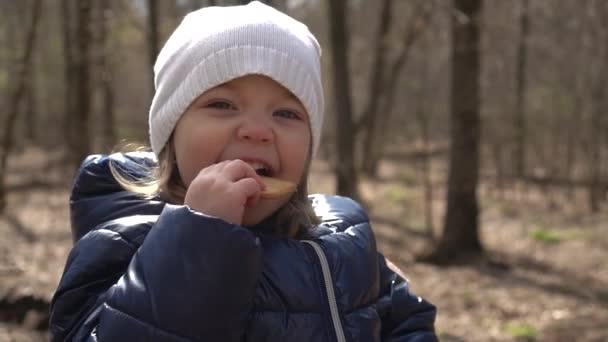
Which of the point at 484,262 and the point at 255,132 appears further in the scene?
Answer: the point at 484,262

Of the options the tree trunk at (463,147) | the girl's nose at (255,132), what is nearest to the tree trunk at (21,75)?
the tree trunk at (463,147)

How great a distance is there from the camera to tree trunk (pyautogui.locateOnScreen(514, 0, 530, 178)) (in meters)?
16.0

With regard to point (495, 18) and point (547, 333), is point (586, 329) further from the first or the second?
point (495, 18)

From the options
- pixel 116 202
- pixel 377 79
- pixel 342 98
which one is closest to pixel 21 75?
pixel 342 98

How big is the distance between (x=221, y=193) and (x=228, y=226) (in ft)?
0.27

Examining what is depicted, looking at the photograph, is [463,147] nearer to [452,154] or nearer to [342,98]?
[452,154]

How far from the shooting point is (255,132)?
5.36 ft

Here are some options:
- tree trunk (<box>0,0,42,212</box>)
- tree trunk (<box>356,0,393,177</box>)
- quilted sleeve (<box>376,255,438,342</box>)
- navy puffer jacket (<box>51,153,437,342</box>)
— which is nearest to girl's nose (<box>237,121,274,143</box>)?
navy puffer jacket (<box>51,153,437,342</box>)

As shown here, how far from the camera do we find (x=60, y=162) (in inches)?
796

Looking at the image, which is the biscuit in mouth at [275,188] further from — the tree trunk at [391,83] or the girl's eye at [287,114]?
the tree trunk at [391,83]

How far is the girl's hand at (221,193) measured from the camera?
4.94 feet

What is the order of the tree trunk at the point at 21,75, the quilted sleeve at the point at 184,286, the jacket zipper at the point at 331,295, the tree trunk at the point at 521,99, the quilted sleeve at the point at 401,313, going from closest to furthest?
the quilted sleeve at the point at 184,286 < the jacket zipper at the point at 331,295 < the quilted sleeve at the point at 401,313 < the tree trunk at the point at 21,75 < the tree trunk at the point at 521,99

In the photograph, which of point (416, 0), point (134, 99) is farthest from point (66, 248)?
point (134, 99)

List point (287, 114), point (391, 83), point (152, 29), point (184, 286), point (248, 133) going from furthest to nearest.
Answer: point (391, 83) < point (152, 29) < point (287, 114) < point (248, 133) < point (184, 286)
